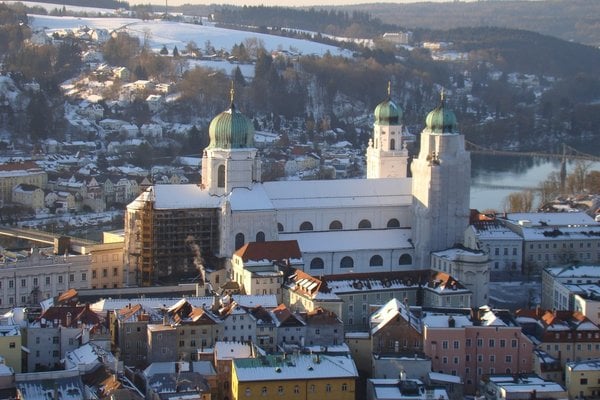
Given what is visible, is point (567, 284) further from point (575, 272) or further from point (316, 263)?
point (316, 263)

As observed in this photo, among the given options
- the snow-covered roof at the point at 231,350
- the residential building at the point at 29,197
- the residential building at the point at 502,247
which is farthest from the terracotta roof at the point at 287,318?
the residential building at the point at 29,197

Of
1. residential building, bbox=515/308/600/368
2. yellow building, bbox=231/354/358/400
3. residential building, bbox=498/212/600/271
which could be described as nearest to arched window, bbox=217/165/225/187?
residential building, bbox=498/212/600/271

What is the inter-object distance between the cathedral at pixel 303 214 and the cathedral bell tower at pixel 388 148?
7.09 ft

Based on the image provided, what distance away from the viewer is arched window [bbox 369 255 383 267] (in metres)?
31.9

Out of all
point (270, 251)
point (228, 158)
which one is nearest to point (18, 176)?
point (228, 158)

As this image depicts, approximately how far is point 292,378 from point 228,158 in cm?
1031

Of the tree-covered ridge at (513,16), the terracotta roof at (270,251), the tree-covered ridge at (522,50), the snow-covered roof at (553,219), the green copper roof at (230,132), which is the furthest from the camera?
the tree-covered ridge at (513,16)

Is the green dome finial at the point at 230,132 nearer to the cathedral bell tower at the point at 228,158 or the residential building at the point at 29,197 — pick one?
the cathedral bell tower at the point at 228,158

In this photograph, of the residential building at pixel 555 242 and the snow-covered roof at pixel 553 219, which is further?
the snow-covered roof at pixel 553 219

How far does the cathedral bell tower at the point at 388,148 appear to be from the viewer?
3544 cm

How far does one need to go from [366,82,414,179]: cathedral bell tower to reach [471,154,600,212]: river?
11095 mm

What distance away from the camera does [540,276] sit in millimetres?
33125

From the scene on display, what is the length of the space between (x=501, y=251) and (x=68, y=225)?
15927mm

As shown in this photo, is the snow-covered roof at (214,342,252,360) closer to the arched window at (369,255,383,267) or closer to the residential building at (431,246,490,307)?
the residential building at (431,246,490,307)
